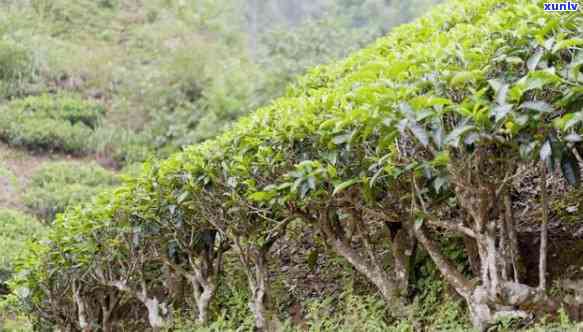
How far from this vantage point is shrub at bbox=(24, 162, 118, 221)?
9.59 m

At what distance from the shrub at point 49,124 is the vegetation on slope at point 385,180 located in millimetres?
7103

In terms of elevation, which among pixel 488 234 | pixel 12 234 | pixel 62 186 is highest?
pixel 488 234

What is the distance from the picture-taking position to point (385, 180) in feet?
9.99

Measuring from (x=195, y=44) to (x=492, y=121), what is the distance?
13.3m

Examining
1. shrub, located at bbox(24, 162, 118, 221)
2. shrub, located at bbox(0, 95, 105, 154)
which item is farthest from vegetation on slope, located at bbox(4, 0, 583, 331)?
shrub, located at bbox(0, 95, 105, 154)

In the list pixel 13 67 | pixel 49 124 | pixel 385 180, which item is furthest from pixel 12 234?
pixel 385 180

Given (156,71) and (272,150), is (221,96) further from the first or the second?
(272,150)

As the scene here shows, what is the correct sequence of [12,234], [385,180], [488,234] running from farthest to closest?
[12,234], [385,180], [488,234]

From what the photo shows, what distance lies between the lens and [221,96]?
1312 centimetres

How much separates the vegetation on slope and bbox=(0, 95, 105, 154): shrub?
7.10 metres

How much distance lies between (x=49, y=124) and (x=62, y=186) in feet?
8.23

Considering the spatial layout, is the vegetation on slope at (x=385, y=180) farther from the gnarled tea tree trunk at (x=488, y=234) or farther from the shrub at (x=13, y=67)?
the shrub at (x=13, y=67)

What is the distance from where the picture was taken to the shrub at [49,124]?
1176 cm

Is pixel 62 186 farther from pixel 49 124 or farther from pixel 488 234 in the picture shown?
pixel 488 234
